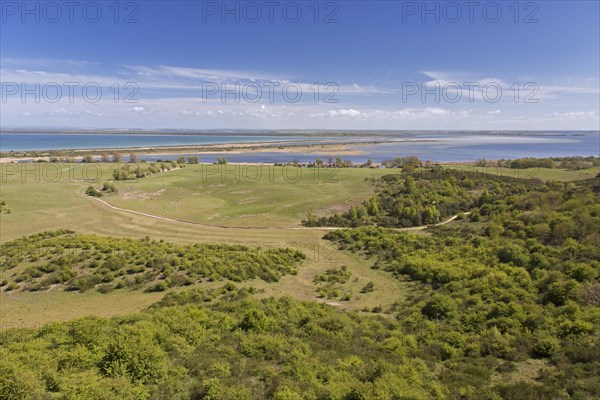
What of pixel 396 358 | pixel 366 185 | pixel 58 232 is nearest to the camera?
pixel 396 358

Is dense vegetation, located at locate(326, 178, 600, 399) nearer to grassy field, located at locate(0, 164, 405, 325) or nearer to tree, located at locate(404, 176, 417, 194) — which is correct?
grassy field, located at locate(0, 164, 405, 325)

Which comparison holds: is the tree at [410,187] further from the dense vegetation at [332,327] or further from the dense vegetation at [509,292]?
the dense vegetation at [332,327]

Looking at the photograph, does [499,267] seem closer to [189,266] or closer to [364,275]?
[364,275]

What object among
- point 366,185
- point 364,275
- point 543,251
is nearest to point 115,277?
point 364,275

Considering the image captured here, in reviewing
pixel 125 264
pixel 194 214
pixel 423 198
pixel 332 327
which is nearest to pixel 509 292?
pixel 332 327

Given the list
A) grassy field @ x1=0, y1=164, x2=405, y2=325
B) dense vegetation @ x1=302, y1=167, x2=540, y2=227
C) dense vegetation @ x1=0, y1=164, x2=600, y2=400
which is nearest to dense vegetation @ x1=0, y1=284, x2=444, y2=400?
dense vegetation @ x1=0, y1=164, x2=600, y2=400

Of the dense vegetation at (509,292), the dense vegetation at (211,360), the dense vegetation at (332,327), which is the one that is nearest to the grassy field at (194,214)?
the dense vegetation at (332,327)
